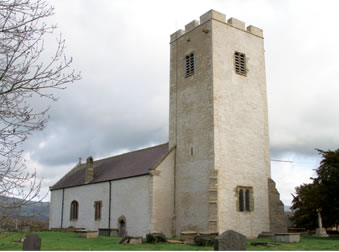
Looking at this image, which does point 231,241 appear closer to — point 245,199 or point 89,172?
point 245,199

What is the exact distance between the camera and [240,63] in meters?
31.0

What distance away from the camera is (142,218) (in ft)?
97.1

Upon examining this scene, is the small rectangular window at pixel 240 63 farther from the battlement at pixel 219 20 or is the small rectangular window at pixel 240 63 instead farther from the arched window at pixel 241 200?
the arched window at pixel 241 200

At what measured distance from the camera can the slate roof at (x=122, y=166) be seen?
32.6 metres

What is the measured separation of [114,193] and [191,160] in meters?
8.76

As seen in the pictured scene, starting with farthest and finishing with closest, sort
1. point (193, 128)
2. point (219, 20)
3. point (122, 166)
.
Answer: point (122, 166) → point (219, 20) → point (193, 128)

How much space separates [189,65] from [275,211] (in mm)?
13712

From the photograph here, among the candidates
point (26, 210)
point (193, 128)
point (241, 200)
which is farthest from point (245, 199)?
point (26, 210)

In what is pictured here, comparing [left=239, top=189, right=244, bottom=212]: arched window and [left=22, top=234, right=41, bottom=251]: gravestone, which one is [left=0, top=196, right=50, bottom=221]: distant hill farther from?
[left=239, top=189, right=244, bottom=212]: arched window

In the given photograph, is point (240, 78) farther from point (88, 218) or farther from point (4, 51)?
point (4, 51)

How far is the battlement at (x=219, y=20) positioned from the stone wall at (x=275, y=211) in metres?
13.0

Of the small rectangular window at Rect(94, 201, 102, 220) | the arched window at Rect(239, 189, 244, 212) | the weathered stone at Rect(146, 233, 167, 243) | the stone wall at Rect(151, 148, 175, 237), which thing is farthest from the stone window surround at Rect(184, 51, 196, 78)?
the small rectangular window at Rect(94, 201, 102, 220)

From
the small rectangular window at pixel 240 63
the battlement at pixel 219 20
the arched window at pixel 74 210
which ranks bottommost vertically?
the arched window at pixel 74 210

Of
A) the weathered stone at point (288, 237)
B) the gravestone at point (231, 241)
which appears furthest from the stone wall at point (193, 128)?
the gravestone at point (231, 241)
